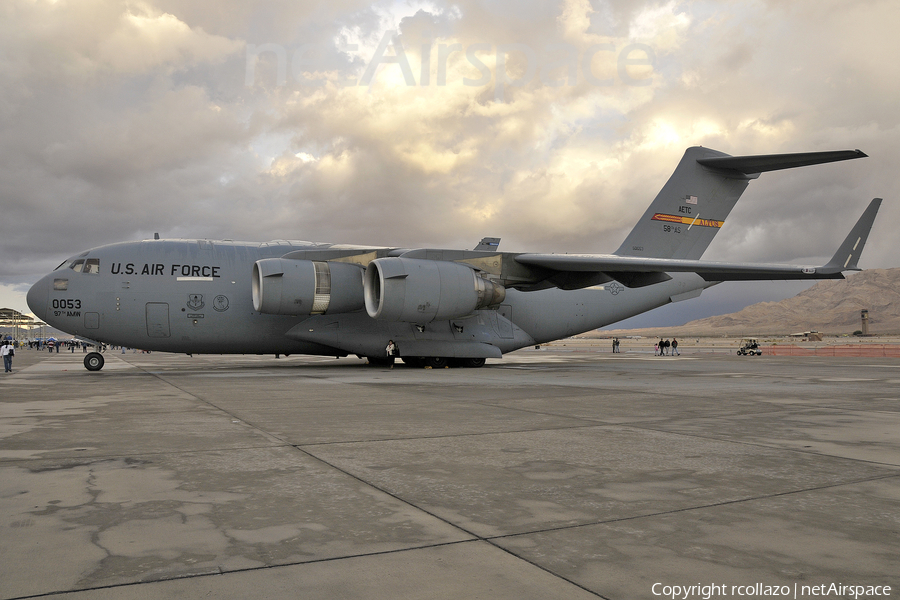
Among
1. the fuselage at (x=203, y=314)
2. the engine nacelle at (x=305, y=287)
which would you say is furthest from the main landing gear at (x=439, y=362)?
the engine nacelle at (x=305, y=287)

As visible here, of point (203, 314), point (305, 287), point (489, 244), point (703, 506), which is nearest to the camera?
point (703, 506)

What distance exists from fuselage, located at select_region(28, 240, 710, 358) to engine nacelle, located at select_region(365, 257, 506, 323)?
3.90ft

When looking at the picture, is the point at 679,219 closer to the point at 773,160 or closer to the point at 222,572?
the point at 773,160

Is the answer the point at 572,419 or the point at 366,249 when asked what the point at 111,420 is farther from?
the point at 366,249

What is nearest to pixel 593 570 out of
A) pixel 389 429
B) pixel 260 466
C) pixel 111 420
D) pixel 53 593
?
pixel 53 593

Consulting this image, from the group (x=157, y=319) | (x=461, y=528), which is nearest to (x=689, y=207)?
(x=157, y=319)

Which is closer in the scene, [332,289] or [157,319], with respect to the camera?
[157,319]

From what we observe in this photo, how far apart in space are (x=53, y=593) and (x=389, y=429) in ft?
13.7

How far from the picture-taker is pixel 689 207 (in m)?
21.0

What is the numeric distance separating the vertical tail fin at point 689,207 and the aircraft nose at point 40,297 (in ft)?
55.3

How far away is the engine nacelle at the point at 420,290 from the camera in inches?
619

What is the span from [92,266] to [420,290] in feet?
27.9

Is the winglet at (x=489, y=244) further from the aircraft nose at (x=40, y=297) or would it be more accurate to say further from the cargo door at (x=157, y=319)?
the aircraft nose at (x=40, y=297)

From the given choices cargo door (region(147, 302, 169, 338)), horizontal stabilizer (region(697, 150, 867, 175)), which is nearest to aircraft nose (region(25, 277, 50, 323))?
cargo door (region(147, 302, 169, 338))
